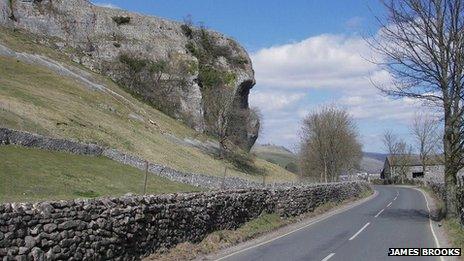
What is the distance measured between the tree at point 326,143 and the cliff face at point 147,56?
35.2 ft

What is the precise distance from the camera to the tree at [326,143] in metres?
69.8

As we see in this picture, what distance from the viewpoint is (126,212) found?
504 inches

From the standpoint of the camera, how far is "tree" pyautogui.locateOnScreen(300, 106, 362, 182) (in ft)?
229

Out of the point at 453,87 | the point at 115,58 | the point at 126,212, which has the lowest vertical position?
the point at 126,212

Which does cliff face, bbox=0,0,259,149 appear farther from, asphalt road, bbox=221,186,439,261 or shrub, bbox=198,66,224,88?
asphalt road, bbox=221,186,439,261

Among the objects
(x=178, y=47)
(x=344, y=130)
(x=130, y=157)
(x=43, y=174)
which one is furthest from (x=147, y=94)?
Result: (x=43, y=174)

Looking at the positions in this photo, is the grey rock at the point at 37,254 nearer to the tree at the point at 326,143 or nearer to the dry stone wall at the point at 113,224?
the dry stone wall at the point at 113,224

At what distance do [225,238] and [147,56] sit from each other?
77.0 metres

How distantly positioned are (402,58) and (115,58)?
225 feet

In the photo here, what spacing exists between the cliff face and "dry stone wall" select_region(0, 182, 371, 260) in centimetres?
5880

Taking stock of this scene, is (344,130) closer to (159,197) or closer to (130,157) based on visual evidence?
(130,157)

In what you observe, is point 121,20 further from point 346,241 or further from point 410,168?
point 346,241

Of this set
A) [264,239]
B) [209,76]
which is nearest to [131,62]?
[209,76]

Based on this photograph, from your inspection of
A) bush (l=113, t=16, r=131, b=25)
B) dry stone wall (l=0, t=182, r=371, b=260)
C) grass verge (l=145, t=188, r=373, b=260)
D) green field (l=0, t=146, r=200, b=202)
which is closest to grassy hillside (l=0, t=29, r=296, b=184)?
green field (l=0, t=146, r=200, b=202)
